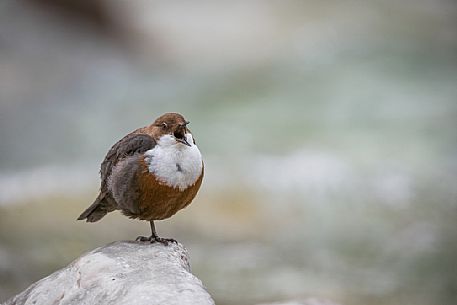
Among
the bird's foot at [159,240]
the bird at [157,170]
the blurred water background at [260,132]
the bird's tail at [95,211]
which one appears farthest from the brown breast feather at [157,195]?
the blurred water background at [260,132]

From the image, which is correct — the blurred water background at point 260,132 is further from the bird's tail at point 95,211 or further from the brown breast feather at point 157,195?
the brown breast feather at point 157,195

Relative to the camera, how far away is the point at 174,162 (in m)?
2.96

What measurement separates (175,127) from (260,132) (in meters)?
2.96

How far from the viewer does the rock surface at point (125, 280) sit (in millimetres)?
2580

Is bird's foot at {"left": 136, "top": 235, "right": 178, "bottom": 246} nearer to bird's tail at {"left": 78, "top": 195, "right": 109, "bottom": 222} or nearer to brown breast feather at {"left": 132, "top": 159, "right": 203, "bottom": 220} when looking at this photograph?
brown breast feather at {"left": 132, "top": 159, "right": 203, "bottom": 220}

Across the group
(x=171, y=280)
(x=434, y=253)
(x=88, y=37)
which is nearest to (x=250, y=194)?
(x=434, y=253)

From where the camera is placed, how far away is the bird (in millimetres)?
2957

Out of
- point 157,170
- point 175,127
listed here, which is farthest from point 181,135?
point 157,170

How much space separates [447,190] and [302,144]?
1077 mm

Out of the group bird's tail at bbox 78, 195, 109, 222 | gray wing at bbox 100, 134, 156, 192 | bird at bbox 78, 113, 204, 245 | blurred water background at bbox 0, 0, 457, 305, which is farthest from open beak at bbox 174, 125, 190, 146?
blurred water background at bbox 0, 0, 457, 305

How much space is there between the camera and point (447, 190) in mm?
5523

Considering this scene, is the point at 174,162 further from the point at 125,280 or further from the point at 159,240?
the point at 125,280

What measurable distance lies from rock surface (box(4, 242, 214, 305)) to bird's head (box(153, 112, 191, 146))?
1.41 ft

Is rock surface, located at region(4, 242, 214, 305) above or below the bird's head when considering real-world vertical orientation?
below
